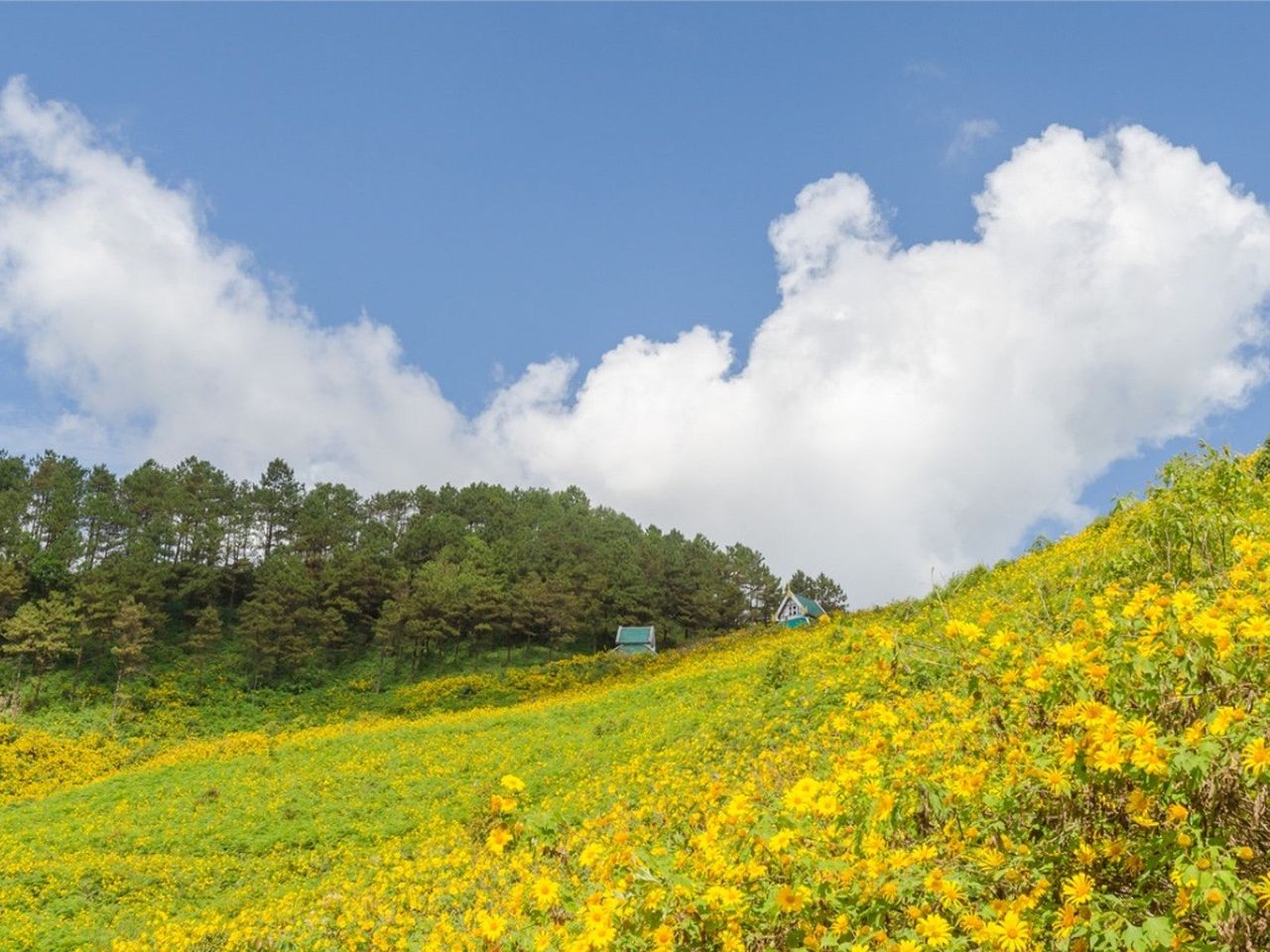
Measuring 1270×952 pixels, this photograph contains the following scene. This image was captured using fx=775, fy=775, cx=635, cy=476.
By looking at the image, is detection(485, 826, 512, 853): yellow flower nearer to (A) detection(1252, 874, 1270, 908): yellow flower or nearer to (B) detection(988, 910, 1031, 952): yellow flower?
(B) detection(988, 910, 1031, 952): yellow flower

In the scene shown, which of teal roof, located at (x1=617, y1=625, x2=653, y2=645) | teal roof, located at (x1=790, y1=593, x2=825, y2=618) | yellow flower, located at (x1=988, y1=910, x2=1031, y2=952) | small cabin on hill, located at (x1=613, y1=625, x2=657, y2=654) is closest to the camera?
yellow flower, located at (x1=988, y1=910, x2=1031, y2=952)

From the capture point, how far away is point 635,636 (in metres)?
47.8

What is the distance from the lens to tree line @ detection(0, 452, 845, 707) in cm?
3947

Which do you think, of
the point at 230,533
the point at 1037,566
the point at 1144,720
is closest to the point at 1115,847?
the point at 1144,720

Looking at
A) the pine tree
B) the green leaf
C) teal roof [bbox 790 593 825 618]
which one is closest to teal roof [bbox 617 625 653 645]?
teal roof [bbox 790 593 825 618]

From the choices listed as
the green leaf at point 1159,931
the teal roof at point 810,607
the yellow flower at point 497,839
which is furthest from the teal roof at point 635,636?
the green leaf at point 1159,931

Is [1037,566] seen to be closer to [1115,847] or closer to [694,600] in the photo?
[1115,847]

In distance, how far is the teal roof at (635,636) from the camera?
4741 cm

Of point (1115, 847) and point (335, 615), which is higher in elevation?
point (335, 615)

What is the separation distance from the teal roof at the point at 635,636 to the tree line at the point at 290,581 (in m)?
2.14

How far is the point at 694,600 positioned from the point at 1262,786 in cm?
5071

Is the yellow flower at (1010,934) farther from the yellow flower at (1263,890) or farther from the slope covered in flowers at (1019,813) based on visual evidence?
the yellow flower at (1263,890)

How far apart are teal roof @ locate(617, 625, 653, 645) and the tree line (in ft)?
7.04

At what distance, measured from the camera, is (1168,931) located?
2.05 m
